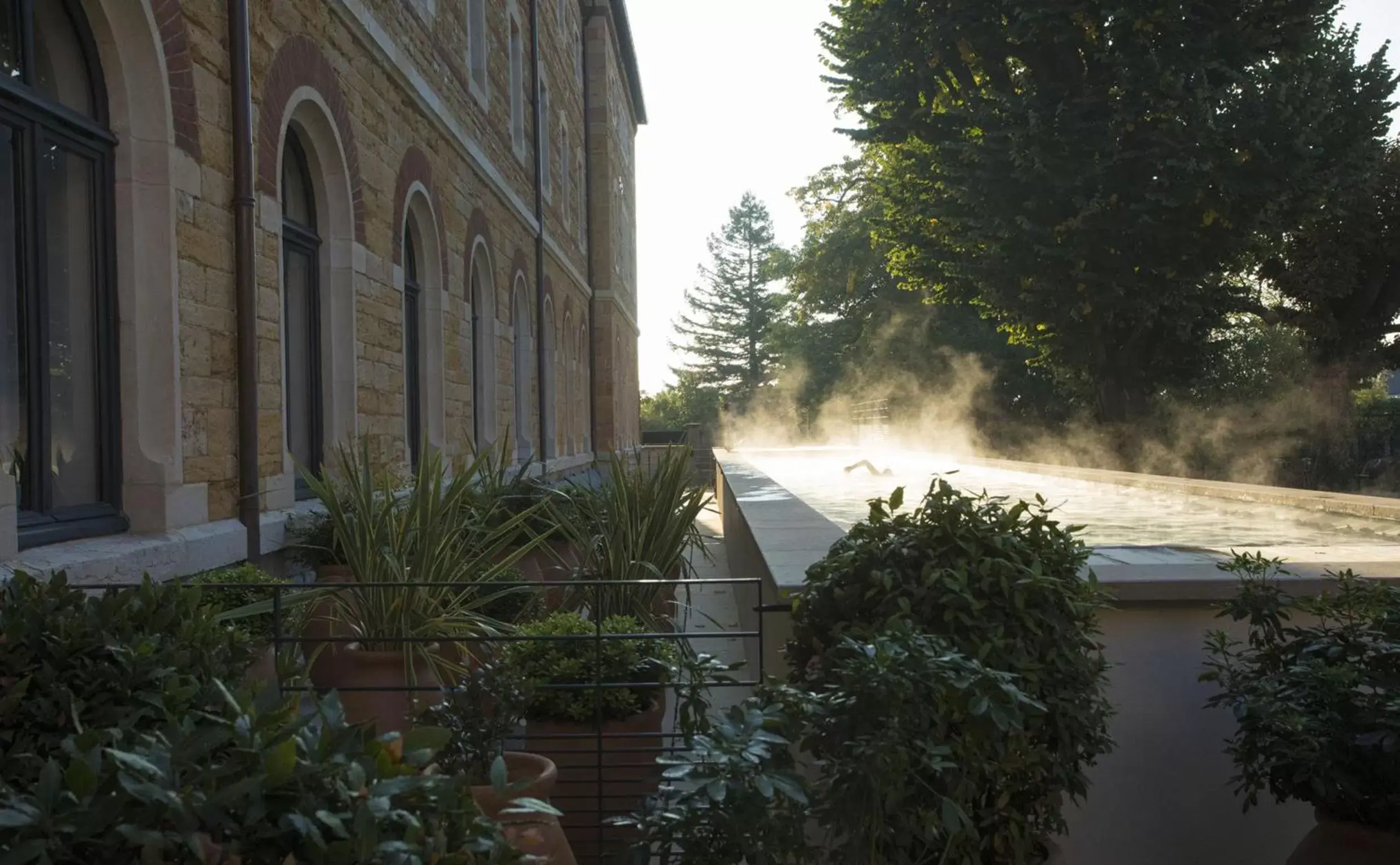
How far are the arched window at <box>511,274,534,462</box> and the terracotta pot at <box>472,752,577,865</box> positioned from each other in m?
11.2

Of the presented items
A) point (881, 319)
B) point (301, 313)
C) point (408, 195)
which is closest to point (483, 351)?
point (408, 195)

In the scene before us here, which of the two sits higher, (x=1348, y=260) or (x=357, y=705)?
(x=1348, y=260)

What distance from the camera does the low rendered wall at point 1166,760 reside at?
3.35 m

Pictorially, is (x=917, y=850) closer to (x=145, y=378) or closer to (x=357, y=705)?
(x=357, y=705)

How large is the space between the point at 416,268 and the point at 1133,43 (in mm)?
10174

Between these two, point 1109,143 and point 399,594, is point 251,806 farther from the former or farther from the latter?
point 1109,143

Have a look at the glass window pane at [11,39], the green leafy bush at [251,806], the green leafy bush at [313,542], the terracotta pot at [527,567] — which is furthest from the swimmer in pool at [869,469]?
the green leafy bush at [251,806]

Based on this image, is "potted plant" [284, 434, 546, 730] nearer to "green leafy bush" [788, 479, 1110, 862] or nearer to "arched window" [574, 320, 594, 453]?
"green leafy bush" [788, 479, 1110, 862]

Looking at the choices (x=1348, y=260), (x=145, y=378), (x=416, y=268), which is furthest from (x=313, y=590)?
(x=1348, y=260)

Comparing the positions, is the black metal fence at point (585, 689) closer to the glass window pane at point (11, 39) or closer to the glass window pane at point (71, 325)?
the glass window pane at point (71, 325)

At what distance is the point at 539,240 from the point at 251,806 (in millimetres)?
14162

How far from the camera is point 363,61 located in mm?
7621

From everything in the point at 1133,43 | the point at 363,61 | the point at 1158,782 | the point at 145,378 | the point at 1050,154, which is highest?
the point at 1133,43

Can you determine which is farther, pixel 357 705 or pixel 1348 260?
pixel 1348 260
